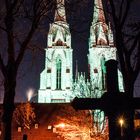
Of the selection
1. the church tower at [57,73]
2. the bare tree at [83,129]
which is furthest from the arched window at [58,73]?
the bare tree at [83,129]

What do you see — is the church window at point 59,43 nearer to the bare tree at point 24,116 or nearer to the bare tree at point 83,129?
the bare tree at point 24,116

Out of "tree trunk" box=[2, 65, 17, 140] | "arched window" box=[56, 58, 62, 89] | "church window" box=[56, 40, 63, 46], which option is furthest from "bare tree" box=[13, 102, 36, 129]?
"tree trunk" box=[2, 65, 17, 140]

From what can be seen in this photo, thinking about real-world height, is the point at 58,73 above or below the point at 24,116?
above

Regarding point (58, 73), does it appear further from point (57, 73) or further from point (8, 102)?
point (8, 102)

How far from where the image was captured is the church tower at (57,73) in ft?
195

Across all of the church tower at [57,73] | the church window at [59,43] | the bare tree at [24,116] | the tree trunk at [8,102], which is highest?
the church window at [59,43]

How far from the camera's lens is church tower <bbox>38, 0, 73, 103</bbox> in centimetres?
5931

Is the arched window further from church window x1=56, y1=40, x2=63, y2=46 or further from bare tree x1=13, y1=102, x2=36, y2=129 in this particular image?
bare tree x1=13, y1=102, x2=36, y2=129

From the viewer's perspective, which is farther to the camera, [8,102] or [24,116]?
[24,116]

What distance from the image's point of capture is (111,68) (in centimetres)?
648

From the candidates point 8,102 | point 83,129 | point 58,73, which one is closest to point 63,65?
point 58,73

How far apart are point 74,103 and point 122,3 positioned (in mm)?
6650

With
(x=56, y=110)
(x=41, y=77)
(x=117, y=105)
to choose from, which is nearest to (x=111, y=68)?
(x=117, y=105)

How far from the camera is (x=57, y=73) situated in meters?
60.9
